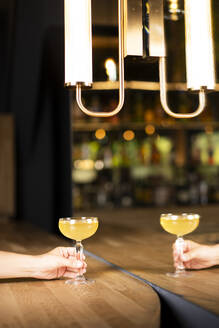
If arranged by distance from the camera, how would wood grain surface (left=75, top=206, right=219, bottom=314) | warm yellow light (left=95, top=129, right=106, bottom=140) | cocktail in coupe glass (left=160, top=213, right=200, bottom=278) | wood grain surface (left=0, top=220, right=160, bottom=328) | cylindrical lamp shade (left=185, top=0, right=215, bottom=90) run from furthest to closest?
warm yellow light (left=95, top=129, right=106, bottom=140), cocktail in coupe glass (left=160, top=213, right=200, bottom=278), cylindrical lamp shade (left=185, top=0, right=215, bottom=90), wood grain surface (left=75, top=206, right=219, bottom=314), wood grain surface (left=0, top=220, right=160, bottom=328)

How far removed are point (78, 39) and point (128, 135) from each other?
2897 millimetres

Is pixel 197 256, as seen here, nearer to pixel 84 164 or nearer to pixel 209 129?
pixel 84 164

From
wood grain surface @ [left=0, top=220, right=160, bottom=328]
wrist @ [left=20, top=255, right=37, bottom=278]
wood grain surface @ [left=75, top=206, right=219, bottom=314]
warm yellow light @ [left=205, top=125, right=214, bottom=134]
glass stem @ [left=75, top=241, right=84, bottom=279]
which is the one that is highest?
warm yellow light @ [left=205, top=125, right=214, bottom=134]

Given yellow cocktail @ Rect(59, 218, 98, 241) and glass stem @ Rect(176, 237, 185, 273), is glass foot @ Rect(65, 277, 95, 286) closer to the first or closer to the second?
yellow cocktail @ Rect(59, 218, 98, 241)

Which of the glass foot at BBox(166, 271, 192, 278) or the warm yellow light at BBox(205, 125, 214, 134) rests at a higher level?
the warm yellow light at BBox(205, 125, 214, 134)

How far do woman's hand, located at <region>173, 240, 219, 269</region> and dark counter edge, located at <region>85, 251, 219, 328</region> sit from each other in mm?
176

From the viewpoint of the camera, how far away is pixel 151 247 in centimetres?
222

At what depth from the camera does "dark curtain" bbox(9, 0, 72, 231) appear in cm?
303

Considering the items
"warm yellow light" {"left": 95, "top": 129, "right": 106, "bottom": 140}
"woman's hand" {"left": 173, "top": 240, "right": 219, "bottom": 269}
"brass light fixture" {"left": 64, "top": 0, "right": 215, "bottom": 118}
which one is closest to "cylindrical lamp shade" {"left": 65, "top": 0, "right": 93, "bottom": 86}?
"brass light fixture" {"left": 64, "top": 0, "right": 215, "bottom": 118}

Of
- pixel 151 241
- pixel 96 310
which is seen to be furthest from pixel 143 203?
pixel 96 310

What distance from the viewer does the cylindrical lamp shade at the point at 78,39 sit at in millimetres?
1388

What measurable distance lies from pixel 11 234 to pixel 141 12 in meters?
1.95

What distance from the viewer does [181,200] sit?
173 inches

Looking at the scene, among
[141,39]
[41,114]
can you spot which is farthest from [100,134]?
[141,39]
